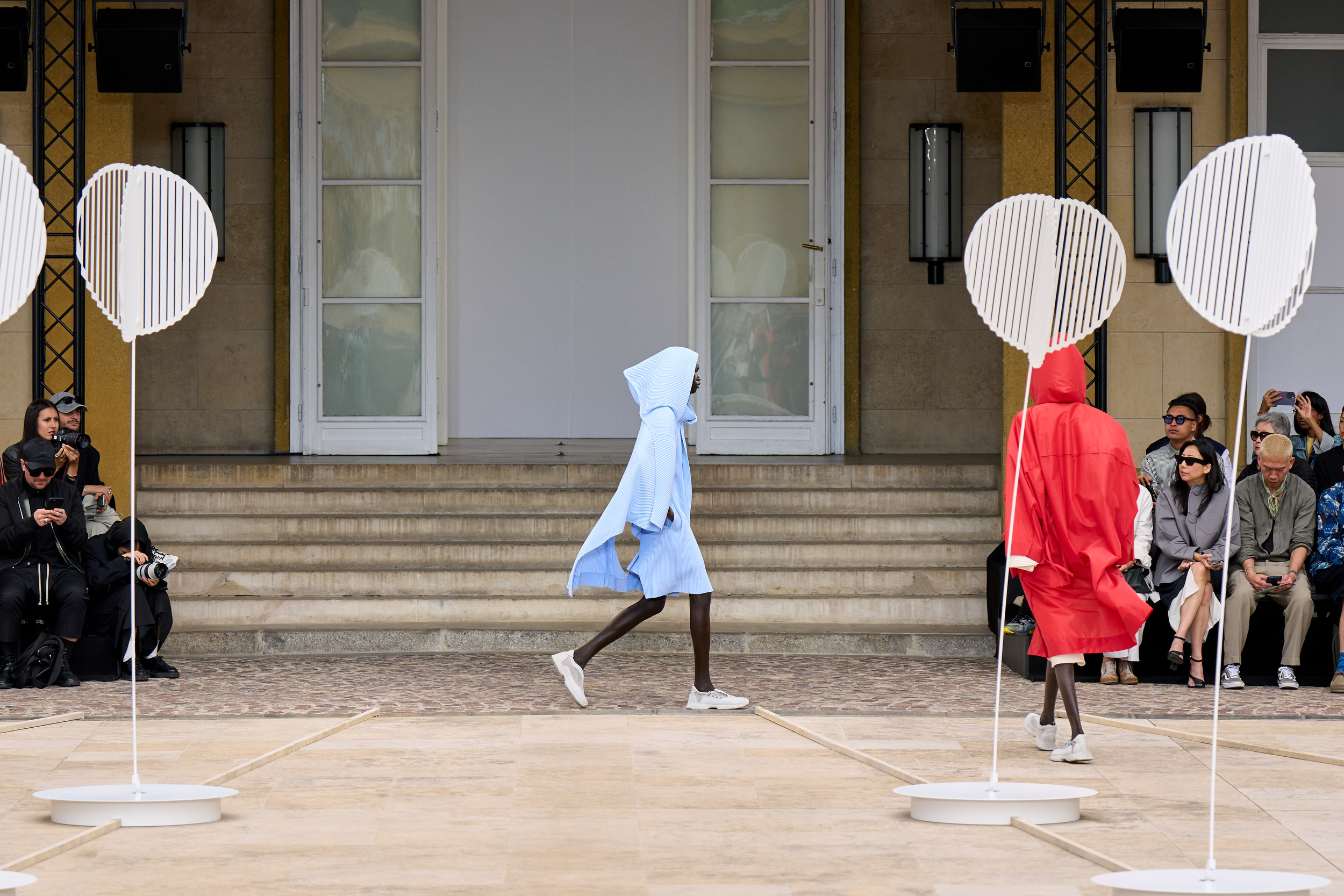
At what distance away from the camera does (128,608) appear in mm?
7715

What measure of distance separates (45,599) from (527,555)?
8.81 feet

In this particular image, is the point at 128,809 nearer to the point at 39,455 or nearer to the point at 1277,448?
the point at 39,455

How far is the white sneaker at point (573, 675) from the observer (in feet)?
23.0

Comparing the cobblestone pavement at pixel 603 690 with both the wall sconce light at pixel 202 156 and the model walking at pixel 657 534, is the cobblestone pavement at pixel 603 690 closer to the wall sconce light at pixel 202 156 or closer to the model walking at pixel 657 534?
the model walking at pixel 657 534

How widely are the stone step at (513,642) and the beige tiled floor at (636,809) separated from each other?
67.6 inches

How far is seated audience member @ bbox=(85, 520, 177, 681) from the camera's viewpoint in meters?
7.79

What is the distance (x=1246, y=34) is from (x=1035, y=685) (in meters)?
4.79

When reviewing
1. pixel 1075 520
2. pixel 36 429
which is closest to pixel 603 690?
pixel 1075 520

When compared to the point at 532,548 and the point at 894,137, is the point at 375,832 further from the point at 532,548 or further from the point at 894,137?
the point at 894,137

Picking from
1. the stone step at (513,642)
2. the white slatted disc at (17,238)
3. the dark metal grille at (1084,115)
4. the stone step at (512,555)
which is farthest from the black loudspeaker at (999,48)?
the white slatted disc at (17,238)

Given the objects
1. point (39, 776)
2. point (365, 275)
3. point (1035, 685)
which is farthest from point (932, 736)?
point (365, 275)

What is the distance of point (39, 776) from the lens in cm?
561

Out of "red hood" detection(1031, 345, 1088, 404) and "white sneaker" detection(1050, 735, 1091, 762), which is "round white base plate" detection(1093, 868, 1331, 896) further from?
"red hood" detection(1031, 345, 1088, 404)

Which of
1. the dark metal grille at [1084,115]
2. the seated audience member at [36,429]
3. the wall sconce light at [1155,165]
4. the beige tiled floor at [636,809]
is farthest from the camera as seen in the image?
the wall sconce light at [1155,165]
